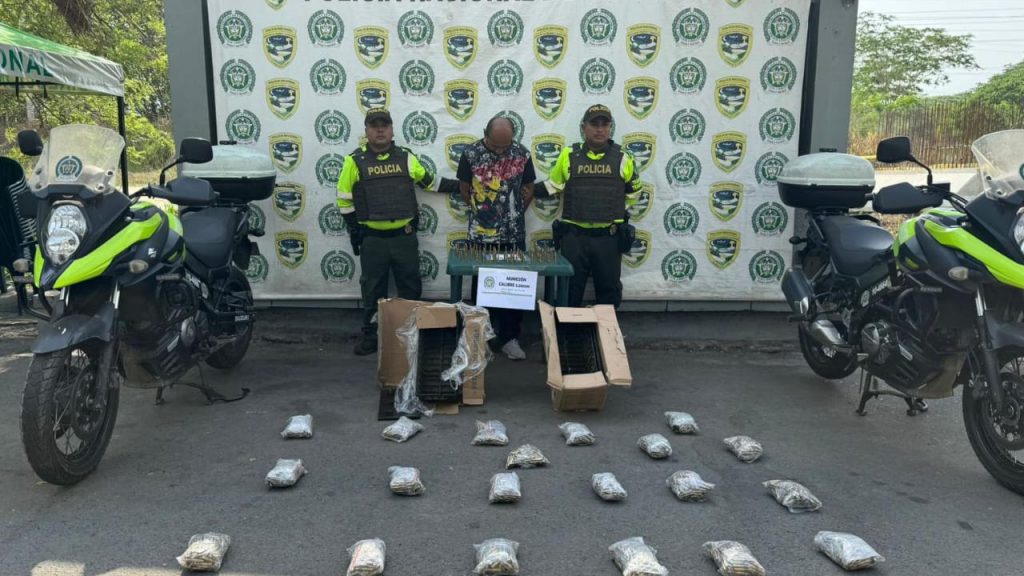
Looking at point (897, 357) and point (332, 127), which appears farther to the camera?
point (332, 127)

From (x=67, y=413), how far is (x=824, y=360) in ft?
15.9

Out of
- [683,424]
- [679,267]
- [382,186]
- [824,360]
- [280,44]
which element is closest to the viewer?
[683,424]

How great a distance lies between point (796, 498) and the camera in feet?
12.1

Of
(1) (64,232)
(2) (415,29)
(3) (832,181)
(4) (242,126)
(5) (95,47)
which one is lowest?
(1) (64,232)

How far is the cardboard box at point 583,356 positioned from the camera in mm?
4961

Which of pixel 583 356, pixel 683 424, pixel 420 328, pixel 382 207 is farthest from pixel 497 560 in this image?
pixel 382 207

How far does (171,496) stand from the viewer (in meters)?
3.81

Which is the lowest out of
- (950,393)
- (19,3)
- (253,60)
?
(950,393)

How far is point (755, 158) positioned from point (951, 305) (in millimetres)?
2678

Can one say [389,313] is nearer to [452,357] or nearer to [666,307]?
[452,357]

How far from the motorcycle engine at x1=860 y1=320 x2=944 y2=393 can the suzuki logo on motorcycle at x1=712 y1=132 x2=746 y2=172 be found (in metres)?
2.19

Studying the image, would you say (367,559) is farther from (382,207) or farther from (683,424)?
(382,207)

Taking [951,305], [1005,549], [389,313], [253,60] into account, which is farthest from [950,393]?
[253,60]

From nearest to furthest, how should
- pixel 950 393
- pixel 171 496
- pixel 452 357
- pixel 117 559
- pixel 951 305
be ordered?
pixel 117 559 → pixel 171 496 → pixel 951 305 → pixel 950 393 → pixel 452 357
